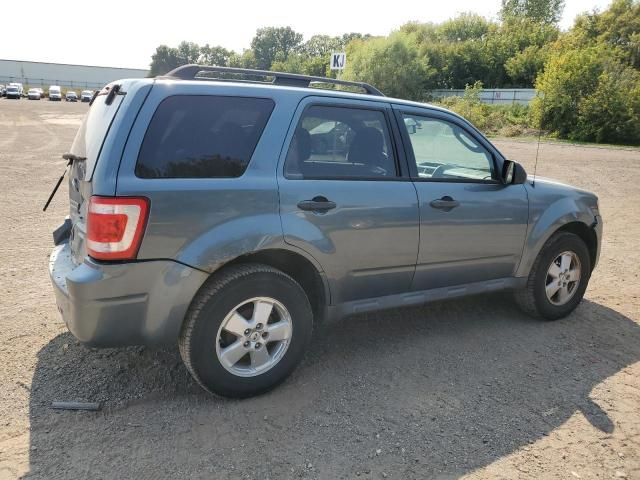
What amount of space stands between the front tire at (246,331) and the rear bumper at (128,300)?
0.38 feet

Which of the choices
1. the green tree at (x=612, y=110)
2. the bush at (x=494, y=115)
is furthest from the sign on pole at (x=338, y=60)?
the green tree at (x=612, y=110)

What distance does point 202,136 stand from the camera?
2.95 meters

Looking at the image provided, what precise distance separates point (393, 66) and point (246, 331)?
4812 centimetres

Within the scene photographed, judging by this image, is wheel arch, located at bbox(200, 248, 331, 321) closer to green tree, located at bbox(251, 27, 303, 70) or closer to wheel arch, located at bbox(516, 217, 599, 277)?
wheel arch, located at bbox(516, 217, 599, 277)

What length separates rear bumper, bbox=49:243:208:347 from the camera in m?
2.70

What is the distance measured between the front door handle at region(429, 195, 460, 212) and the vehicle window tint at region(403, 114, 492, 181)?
0.60 ft

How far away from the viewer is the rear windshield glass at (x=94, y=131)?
286 cm

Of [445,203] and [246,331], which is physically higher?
[445,203]

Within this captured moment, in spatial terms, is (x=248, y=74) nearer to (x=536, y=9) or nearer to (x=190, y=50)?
(x=536, y=9)

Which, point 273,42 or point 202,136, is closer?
point 202,136

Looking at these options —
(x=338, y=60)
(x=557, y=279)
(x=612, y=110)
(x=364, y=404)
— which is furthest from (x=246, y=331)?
(x=612, y=110)

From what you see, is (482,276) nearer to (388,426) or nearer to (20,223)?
(388,426)

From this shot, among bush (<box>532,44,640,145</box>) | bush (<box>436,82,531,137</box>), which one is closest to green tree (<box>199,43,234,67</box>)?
bush (<box>436,82,531,137</box>)

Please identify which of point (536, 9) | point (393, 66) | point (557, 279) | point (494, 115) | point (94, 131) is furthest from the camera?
point (536, 9)
